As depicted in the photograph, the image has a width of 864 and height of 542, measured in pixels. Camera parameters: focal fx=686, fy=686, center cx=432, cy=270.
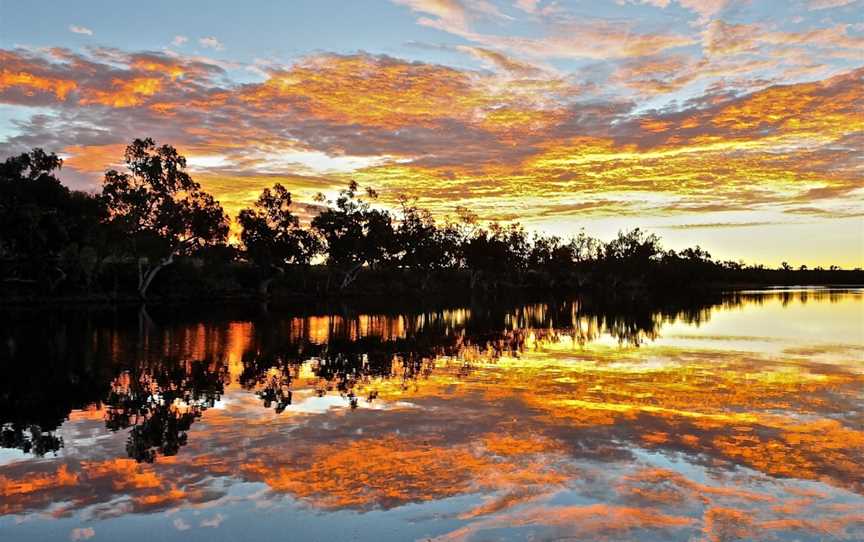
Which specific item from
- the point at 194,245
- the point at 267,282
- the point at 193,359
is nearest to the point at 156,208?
the point at 194,245

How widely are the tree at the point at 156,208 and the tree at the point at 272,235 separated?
42.9 ft

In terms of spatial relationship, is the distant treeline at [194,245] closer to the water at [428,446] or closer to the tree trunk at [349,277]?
the tree trunk at [349,277]

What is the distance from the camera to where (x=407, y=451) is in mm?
10148

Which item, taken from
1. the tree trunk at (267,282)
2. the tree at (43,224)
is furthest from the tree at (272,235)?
the tree at (43,224)

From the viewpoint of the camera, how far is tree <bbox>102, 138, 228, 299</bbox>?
57.5m

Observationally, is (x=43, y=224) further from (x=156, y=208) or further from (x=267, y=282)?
(x=267, y=282)

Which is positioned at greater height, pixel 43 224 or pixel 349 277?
pixel 43 224

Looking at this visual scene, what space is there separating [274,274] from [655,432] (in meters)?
68.8

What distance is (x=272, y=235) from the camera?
75.2 m

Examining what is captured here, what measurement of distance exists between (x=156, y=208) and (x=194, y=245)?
4.95 metres

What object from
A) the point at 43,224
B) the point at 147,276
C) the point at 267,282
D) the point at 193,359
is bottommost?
the point at 193,359

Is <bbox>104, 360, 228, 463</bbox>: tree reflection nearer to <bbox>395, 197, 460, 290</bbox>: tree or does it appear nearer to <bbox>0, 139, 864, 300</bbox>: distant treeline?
<bbox>0, 139, 864, 300</bbox>: distant treeline

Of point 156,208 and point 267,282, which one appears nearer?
point 156,208

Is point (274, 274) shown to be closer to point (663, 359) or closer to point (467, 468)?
point (663, 359)
